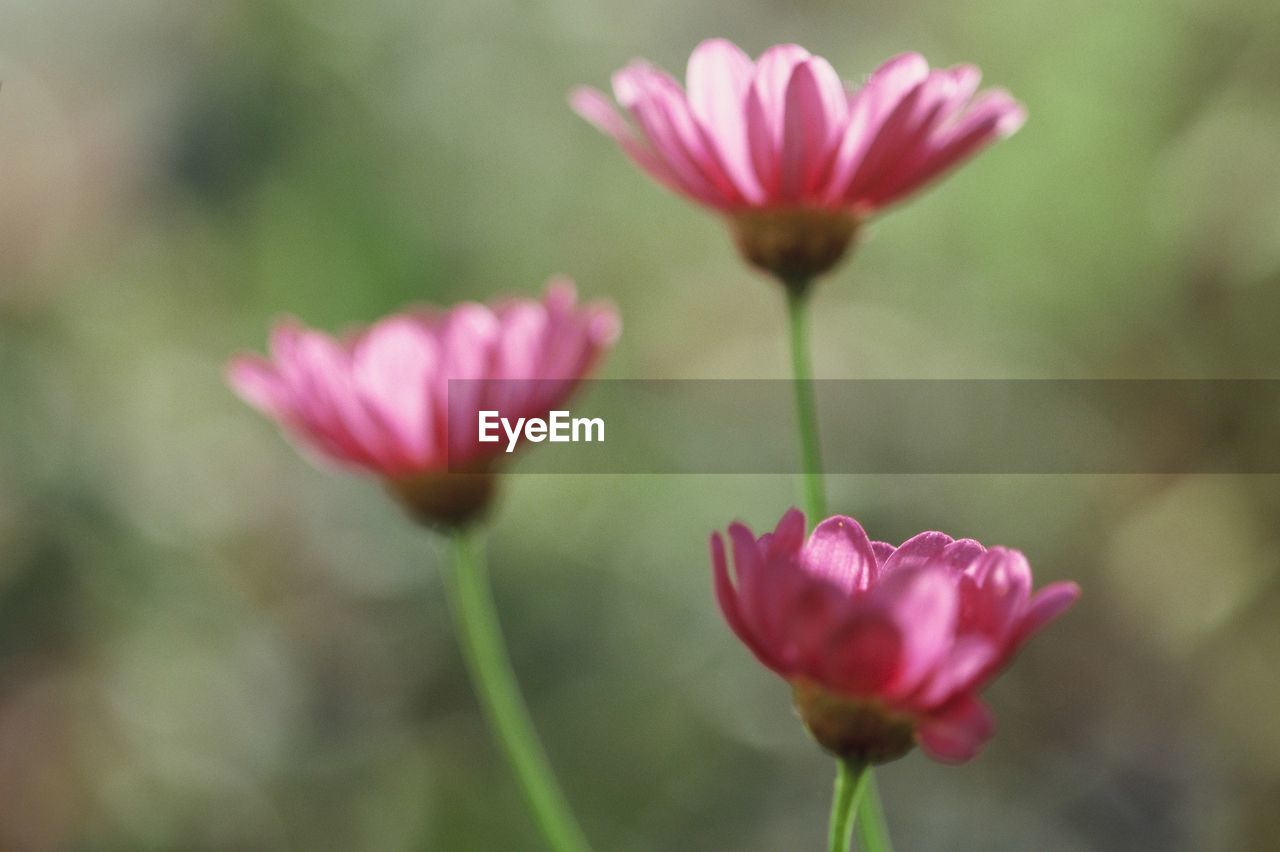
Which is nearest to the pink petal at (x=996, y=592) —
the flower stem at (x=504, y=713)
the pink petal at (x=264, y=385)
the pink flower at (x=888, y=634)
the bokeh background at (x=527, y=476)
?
the pink flower at (x=888, y=634)

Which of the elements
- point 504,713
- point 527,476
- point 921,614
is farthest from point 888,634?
point 527,476

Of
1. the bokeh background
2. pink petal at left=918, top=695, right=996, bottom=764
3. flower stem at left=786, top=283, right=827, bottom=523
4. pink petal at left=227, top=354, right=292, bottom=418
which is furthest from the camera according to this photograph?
the bokeh background

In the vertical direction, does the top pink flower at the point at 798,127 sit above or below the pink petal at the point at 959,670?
above

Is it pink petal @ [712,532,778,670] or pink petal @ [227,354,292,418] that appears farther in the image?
pink petal @ [227,354,292,418]

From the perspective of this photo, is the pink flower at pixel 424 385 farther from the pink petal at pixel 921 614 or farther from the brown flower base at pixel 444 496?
the pink petal at pixel 921 614

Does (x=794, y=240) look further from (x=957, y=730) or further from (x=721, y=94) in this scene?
(x=957, y=730)

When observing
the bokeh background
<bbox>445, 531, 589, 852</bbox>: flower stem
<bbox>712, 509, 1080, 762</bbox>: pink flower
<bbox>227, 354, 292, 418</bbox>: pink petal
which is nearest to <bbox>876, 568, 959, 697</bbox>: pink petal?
<bbox>712, 509, 1080, 762</bbox>: pink flower

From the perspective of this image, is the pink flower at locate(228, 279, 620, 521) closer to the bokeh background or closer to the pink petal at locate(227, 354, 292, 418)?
the pink petal at locate(227, 354, 292, 418)

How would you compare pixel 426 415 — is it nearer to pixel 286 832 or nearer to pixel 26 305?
pixel 286 832
